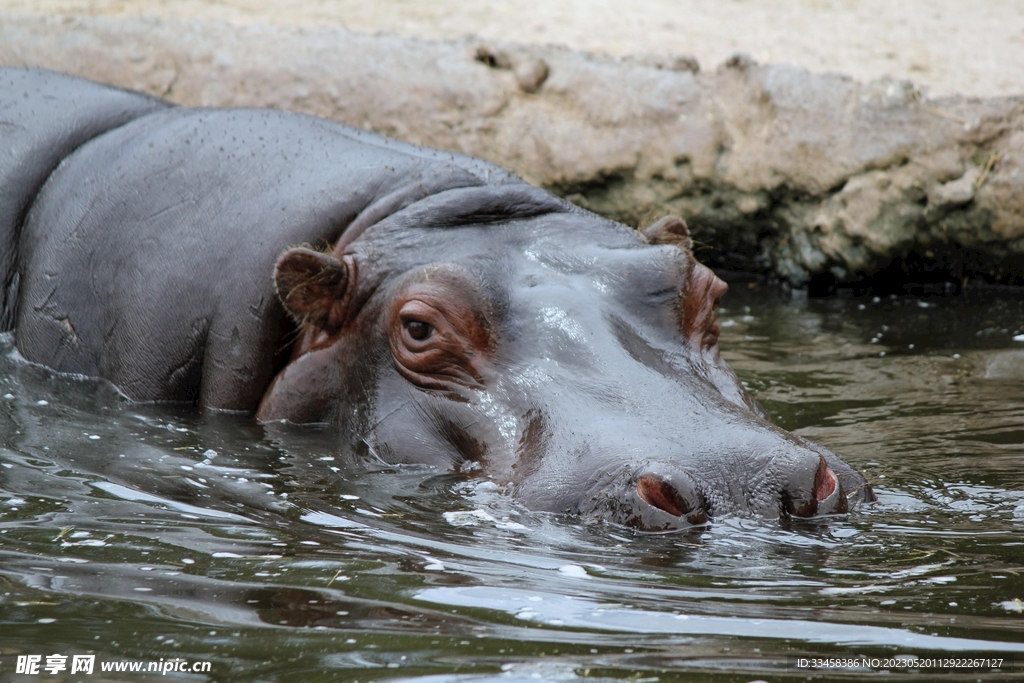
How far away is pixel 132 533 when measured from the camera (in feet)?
11.5

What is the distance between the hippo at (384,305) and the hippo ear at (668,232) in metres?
0.02

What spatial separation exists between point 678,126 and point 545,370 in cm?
462

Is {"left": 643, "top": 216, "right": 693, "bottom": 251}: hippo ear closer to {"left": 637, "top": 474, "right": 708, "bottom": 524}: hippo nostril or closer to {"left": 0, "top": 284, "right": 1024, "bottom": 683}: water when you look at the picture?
{"left": 0, "top": 284, "right": 1024, "bottom": 683}: water

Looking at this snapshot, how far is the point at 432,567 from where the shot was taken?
3.24 meters

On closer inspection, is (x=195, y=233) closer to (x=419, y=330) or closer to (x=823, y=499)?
(x=419, y=330)

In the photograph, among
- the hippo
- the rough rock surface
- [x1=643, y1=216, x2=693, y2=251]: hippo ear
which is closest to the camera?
the hippo

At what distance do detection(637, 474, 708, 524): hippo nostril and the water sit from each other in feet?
0.18

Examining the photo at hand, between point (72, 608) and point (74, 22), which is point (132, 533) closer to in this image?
point (72, 608)

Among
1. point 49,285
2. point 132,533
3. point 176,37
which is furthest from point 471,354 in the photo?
point 176,37

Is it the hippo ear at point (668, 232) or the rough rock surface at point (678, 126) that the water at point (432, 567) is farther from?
the rough rock surface at point (678, 126)

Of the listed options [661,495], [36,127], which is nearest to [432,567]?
[661,495]

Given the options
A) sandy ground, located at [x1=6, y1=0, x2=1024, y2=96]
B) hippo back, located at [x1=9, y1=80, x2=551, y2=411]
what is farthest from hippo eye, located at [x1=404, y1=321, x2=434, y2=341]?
sandy ground, located at [x1=6, y1=0, x2=1024, y2=96]

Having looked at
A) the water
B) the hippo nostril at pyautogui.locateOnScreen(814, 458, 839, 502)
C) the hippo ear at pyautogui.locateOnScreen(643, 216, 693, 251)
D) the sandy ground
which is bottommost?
the water

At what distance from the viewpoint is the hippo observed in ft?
12.2
